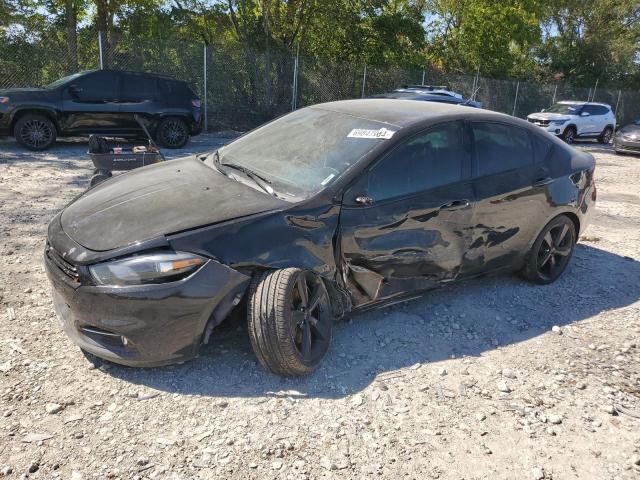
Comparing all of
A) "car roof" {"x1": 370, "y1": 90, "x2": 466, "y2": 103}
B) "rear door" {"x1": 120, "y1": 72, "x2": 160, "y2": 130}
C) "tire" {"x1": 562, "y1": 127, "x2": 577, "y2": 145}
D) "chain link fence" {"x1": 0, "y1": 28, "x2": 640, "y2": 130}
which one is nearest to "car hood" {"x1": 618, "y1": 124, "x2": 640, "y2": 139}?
"tire" {"x1": 562, "y1": 127, "x2": 577, "y2": 145}

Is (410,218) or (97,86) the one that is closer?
(410,218)

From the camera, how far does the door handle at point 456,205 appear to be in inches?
153

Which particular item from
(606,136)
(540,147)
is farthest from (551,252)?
(606,136)

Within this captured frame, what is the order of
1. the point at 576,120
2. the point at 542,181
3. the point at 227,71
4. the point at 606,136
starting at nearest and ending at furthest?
the point at 542,181
the point at 227,71
the point at 576,120
the point at 606,136

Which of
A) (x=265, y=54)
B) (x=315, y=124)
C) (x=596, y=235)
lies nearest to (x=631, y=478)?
(x=315, y=124)

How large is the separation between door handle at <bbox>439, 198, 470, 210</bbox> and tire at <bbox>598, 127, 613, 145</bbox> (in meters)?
19.1

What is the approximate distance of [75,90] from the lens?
34.3 feet

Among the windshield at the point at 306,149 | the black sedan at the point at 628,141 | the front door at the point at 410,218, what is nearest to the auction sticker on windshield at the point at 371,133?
the windshield at the point at 306,149

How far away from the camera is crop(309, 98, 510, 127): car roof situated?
12.9ft

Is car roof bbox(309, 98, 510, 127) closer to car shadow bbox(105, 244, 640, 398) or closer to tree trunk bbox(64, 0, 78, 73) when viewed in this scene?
car shadow bbox(105, 244, 640, 398)

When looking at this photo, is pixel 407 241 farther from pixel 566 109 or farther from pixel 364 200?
pixel 566 109

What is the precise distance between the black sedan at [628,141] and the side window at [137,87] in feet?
44.5

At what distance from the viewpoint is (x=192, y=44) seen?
48.6ft

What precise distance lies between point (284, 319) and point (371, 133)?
152 centimetres
